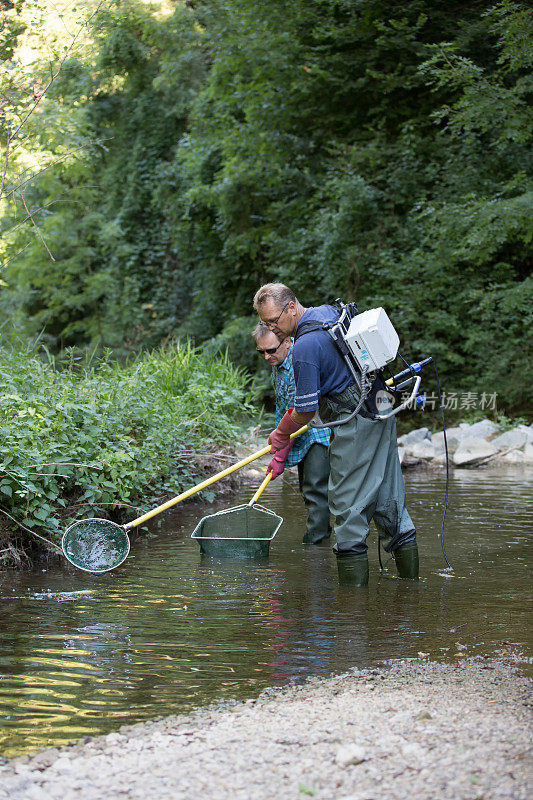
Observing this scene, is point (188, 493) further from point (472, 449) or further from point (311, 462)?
point (472, 449)

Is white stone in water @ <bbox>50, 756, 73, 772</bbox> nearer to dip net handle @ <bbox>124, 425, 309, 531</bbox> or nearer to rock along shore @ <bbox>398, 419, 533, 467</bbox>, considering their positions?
dip net handle @ <bbox>124, 425, 309, 531</bbox>

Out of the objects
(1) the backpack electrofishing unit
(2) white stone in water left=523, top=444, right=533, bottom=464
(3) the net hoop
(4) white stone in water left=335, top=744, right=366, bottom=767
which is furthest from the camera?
(2) white stone in water left=523, top=444, right=533, bottom=464

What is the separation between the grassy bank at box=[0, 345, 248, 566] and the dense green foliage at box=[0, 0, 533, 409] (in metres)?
3.33

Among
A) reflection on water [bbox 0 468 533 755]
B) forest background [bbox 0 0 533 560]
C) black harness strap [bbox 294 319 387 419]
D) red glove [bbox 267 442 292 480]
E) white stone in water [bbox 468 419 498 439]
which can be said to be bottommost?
reflection on water [bbox 0 468 533 755]

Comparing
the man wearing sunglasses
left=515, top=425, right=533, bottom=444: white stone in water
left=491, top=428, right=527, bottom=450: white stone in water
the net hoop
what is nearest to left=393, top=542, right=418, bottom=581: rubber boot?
the man wearing sunglasses

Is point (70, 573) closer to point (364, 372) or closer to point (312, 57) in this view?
point (364, 372)

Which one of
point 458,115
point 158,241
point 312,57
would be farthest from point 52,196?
point 458,115

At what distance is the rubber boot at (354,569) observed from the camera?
16.6 feet

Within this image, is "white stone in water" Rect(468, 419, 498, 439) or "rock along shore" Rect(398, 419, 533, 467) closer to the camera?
"rock along shore" Rect(398, 419, 533, 467)

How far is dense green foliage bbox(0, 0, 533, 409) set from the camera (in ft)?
43.7

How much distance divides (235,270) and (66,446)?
14503mm

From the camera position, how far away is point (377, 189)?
1573 centimetres

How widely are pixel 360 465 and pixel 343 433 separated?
0.67ft

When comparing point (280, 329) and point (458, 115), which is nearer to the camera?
point (280, 329)
